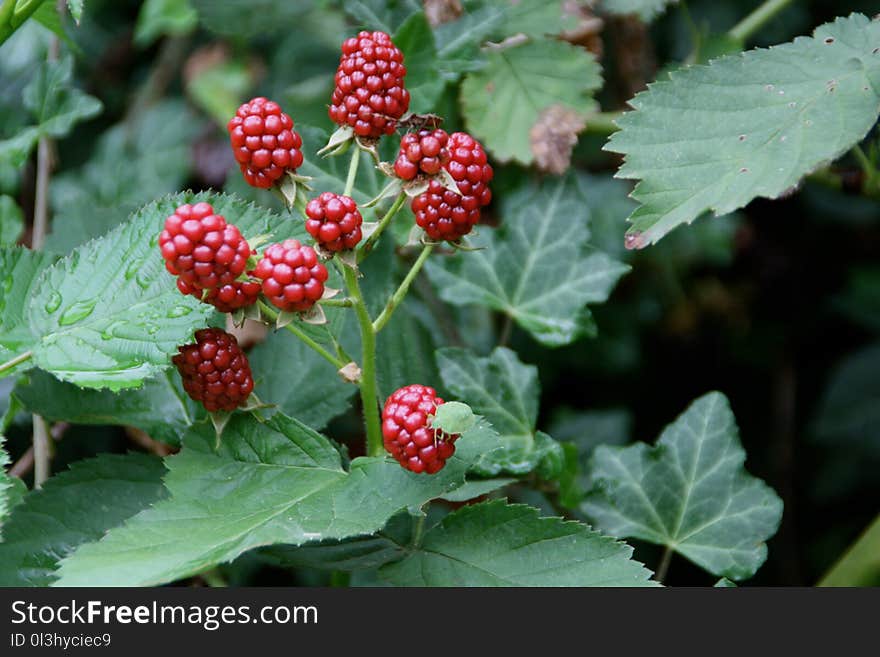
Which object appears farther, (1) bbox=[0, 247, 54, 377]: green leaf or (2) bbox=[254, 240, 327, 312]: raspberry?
(1) bbox=[0, 247, 54, 377]: green leaf

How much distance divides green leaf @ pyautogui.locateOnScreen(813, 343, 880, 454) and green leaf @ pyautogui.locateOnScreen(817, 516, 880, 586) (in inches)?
27.2

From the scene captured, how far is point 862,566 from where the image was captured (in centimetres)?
146

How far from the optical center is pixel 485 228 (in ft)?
5.24

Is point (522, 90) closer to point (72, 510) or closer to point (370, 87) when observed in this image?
point (370, 87)

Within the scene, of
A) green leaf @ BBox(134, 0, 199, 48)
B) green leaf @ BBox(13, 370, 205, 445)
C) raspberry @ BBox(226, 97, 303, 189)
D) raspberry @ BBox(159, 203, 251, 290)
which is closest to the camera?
raspberry @ BBox(159, 203, 251, 290)

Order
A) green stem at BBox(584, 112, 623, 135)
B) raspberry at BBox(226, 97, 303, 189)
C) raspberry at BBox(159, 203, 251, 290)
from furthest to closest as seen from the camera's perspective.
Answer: green stem at BBox(584, 112, 623, 135)
raspberry at BBox(226, 97, 303, 189)
raspberry at BBox(159, 203, 251, 290)

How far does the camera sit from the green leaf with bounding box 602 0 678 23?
1563 millimetres

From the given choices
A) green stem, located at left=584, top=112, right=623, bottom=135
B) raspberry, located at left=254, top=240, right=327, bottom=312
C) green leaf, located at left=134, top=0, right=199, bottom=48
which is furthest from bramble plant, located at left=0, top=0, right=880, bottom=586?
green leaf, located at left=134, top=0, right=199, bottom=48

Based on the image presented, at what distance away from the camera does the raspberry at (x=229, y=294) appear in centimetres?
96

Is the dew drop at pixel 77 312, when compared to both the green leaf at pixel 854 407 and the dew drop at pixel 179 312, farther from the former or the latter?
the green leaf at pixel 854 407

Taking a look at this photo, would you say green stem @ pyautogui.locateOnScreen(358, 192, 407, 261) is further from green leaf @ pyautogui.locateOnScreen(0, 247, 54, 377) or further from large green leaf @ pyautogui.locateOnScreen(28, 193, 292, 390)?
green leaf @ pyautogui.locateOnScreen(0, 247, 54, 377)

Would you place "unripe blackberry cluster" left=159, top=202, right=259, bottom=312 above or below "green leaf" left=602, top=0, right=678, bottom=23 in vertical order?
below
